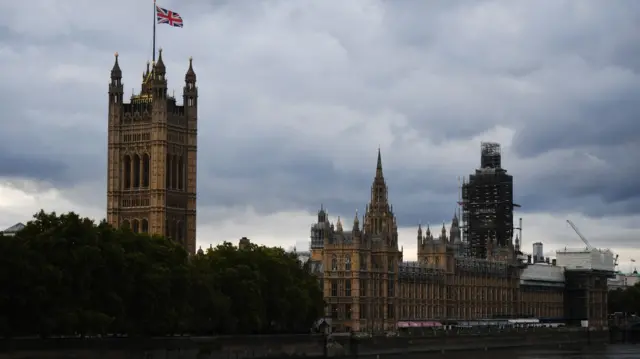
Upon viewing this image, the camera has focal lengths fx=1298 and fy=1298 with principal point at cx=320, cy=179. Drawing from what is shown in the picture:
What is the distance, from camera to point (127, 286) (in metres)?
111

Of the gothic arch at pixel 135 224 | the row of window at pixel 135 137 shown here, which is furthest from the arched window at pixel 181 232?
the row of window at pixel 135 137

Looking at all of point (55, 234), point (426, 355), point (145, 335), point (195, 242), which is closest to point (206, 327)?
point (145, 335)

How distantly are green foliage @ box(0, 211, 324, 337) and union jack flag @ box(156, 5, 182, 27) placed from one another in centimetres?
2982

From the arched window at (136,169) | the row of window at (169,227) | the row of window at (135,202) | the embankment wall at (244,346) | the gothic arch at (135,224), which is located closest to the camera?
the embankment wall at (244,346)

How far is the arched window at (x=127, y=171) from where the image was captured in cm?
18300

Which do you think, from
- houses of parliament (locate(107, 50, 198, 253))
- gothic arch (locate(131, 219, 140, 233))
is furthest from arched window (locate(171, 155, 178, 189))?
gothic arch (locate(131, 219, 140, 233))

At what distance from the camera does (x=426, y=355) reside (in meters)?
166

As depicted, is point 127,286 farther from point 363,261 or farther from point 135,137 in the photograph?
point 363,261

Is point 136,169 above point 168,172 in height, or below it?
above

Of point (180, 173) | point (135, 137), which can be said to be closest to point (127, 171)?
point (135, 137)

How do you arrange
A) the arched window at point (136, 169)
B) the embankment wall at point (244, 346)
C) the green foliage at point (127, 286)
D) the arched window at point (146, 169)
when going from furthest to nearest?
the arched window at point (136, 169) < the arched window at point (146, 169) < the embankment wall at point (244, 346) < the green foliage at point (127, 286)

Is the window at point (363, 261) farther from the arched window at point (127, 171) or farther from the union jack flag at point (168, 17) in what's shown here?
the union jack flag at point (168, 17)

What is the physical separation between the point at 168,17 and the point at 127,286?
5394cm

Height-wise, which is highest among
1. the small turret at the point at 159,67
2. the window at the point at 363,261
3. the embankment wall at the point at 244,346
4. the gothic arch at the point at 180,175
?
the small turret at the point at 159,67
